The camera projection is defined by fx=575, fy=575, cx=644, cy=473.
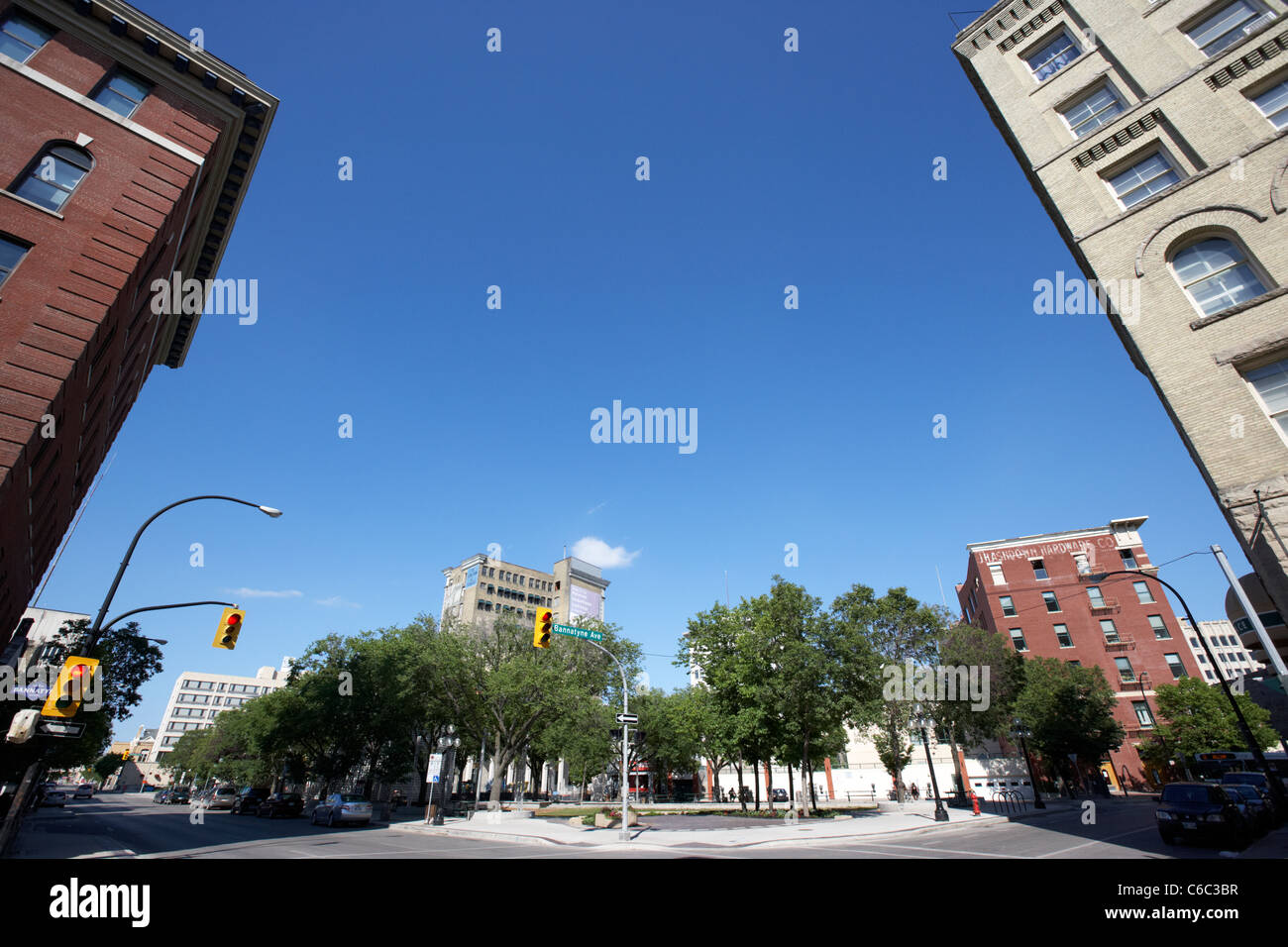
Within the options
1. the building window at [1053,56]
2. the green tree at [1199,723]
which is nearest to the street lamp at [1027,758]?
the green tree at [1199,723]

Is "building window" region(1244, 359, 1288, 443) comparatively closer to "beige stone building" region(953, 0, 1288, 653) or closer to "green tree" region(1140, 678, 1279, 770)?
"beige stone building" region(953, 0, 1288, 653)

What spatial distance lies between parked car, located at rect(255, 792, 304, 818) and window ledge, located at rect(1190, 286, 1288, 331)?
54.1 metres

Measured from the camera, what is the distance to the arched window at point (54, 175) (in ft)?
55.3

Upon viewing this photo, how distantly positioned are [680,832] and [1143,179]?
93.3 ft

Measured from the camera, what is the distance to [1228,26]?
650 inches

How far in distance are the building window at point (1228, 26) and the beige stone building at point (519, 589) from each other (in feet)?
294

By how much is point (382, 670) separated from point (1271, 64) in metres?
50.8

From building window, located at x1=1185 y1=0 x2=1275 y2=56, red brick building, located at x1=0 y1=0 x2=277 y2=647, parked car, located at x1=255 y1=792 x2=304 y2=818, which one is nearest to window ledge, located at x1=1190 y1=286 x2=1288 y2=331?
building window, located at x1=1185 y1=0 x2=1275 y2=56

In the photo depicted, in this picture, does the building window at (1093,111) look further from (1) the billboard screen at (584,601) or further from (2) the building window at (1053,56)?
(1) the billboard screen at (584,601)

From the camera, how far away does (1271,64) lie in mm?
15172

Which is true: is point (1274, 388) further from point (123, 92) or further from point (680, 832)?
point (123, 92)

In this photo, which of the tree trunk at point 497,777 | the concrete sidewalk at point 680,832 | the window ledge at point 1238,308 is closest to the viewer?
the window ledge at point 1238,308

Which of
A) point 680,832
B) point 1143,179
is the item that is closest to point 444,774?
point 680,832
